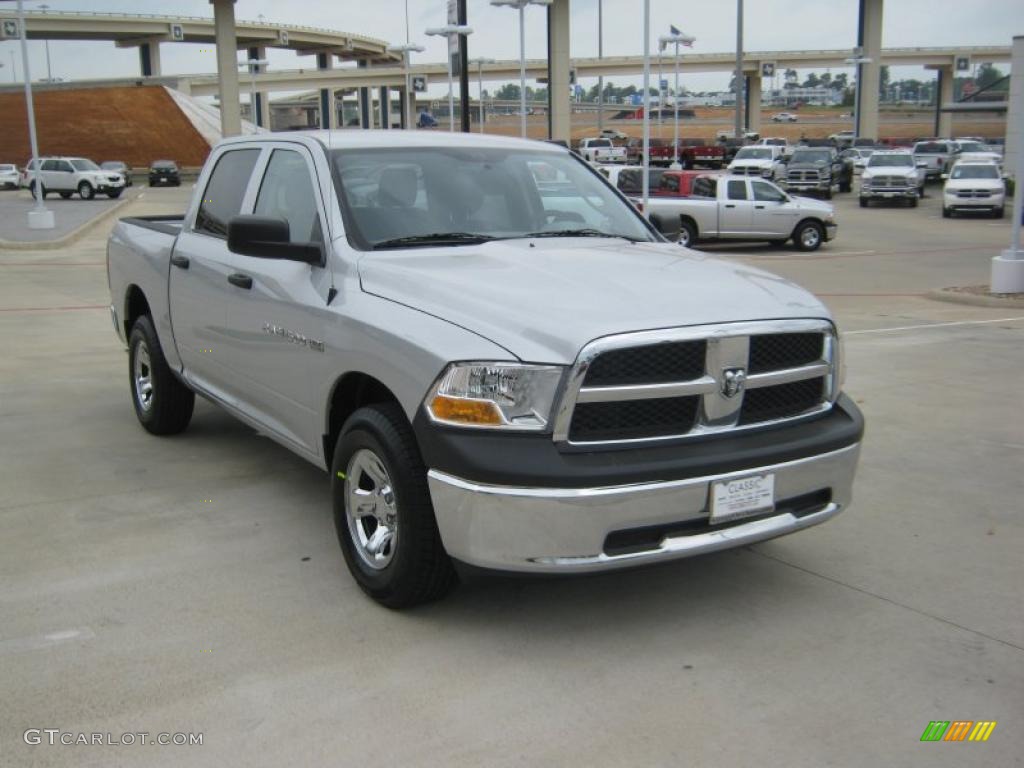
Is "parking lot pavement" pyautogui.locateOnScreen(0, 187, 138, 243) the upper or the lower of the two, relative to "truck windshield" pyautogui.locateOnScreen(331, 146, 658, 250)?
lower

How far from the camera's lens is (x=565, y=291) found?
4.14 m

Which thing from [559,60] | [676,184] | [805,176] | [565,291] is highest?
[559,60]

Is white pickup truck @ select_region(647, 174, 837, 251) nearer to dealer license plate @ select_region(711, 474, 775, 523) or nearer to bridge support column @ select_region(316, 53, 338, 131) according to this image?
dealer license plate @ select_region(711, 474, 775, 523)

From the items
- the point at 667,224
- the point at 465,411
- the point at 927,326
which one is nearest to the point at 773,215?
the point at 927,326

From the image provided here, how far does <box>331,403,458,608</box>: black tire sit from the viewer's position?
4.02 m

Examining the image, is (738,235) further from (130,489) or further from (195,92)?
(195,92)

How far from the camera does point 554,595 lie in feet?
14.9

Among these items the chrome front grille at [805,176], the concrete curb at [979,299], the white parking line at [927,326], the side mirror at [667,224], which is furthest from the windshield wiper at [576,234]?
the chrome front grille at [805,176]

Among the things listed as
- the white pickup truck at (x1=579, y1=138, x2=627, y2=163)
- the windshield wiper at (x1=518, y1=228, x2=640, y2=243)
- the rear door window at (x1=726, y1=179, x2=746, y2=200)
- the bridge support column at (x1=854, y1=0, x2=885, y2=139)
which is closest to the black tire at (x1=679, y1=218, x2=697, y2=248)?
the rear door window at (x1=726, y1=179, x2=746, y2=200)

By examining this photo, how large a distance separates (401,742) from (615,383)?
1.42m

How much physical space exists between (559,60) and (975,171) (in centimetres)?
3977

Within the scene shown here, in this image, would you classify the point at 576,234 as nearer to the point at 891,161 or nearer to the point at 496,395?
the point at 496,395

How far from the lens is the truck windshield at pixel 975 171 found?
33.4 metres

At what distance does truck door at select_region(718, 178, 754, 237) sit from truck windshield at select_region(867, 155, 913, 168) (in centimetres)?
1749
